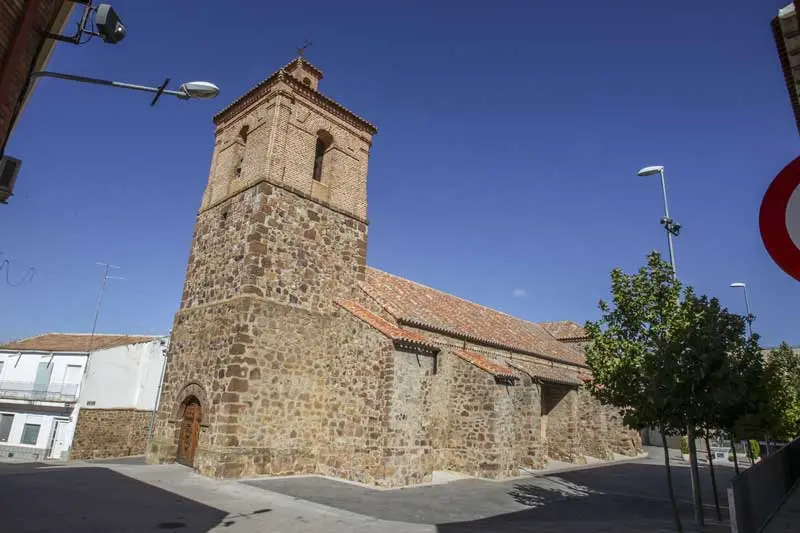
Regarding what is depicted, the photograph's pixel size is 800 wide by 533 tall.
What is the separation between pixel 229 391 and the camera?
42.6 ft

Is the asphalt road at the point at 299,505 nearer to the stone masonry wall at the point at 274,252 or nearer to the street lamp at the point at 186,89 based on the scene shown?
the stone masonry wall at the point at 274,252

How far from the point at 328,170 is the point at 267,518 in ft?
40.8

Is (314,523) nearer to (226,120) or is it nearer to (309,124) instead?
(309,124)

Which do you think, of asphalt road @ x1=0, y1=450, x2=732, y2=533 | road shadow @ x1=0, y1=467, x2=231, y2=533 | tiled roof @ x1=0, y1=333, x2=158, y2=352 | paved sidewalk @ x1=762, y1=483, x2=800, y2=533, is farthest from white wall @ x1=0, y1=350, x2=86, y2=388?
paved sidewalk @ x1=762, y1=483, x2=800, y2=533

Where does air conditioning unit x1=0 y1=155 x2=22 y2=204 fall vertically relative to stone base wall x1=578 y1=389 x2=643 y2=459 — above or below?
above

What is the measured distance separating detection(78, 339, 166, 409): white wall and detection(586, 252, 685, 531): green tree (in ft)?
81.7

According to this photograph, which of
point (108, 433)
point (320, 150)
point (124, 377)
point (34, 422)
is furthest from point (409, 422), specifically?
point (34, 422)

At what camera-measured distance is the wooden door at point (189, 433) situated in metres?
14.2

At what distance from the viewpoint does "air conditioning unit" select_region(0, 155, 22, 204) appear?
18.4ft

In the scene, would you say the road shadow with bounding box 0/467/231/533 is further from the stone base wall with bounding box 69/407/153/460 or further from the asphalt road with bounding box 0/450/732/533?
the stone base wall with bounding box 69/407/153/460

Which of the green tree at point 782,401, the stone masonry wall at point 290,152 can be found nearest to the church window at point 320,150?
the stone masonry wall at point 290,152

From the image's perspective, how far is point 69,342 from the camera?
2973 centimetres

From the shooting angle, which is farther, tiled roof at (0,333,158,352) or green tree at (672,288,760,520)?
tiled roof at (0,333,158,352)

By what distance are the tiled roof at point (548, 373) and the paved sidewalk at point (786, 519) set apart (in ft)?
32.7
